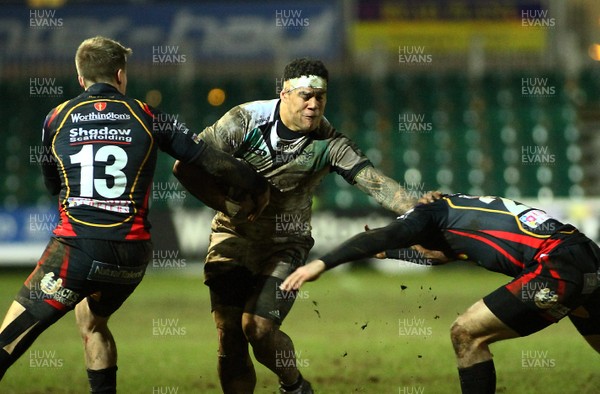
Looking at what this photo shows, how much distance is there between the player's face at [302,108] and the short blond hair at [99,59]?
4.52 feet

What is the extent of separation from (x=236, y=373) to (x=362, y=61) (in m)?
14.7

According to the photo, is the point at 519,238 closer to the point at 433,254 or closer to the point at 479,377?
the point at 433,254

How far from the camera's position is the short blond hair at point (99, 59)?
18.9ft

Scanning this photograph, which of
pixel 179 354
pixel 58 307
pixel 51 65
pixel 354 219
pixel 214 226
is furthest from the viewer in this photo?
pixel 51 65

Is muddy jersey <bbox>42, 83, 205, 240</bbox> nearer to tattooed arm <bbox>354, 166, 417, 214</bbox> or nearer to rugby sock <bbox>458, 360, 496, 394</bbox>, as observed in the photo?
tattooed arm <bbox>354, 166, 417, 214</bbox>

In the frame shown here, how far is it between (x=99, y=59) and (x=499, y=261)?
2.79m

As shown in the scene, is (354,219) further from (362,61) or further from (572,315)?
(572,315)

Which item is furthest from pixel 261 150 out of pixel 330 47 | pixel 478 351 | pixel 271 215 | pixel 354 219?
pixel 330 47

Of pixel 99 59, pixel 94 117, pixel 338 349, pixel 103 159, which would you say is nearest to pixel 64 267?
pixel 103 159

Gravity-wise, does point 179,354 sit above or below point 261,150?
below

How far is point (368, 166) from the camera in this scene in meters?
6.64

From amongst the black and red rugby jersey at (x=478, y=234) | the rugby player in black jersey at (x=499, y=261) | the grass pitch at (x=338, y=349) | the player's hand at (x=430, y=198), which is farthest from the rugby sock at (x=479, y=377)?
the grass pitch at (x=338, y=349)

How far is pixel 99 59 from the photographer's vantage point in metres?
5.77

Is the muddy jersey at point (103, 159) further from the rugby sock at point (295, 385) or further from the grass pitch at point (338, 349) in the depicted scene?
the grass pitch at point (338, 349)
